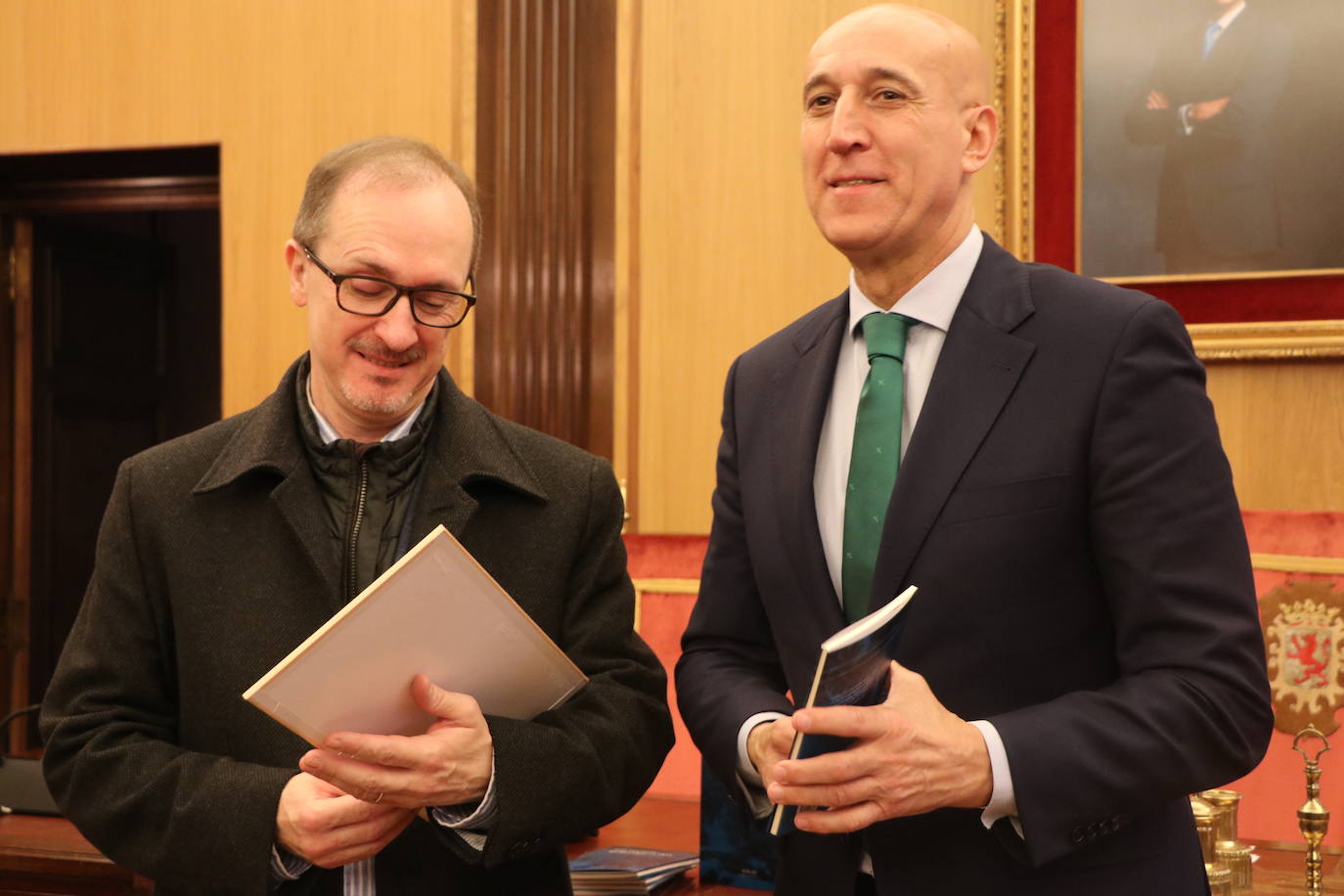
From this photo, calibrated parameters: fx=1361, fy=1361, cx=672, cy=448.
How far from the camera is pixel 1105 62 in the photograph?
151 inches

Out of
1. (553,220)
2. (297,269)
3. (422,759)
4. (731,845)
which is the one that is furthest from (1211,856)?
(553,220)

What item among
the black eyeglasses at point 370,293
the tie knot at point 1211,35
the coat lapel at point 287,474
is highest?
the tie knot at point 1211,35

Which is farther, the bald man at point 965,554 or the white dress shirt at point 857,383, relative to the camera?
the white dress shirt at point 857,383

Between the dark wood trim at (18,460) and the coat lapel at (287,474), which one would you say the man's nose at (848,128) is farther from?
the dark wood trim at (18,460)

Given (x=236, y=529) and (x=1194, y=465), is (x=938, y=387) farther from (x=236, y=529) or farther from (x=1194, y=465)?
Result: (x=236, y=529)

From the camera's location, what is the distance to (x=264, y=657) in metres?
1.72

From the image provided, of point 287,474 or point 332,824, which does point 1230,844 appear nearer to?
point 332,824

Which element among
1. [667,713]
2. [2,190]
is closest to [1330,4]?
[667,713]

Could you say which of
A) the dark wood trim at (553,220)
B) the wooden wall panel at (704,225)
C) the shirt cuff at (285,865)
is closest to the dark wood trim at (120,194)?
the dark wood trim at (553,220)

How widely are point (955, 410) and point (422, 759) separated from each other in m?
0.74

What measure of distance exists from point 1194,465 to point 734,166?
2953mm

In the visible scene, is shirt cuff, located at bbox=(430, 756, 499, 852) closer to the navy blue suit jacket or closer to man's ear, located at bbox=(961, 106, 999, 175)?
the navy blue suit jacket

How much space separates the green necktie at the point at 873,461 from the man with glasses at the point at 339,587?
0.34 m

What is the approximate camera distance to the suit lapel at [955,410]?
1.59 meters
